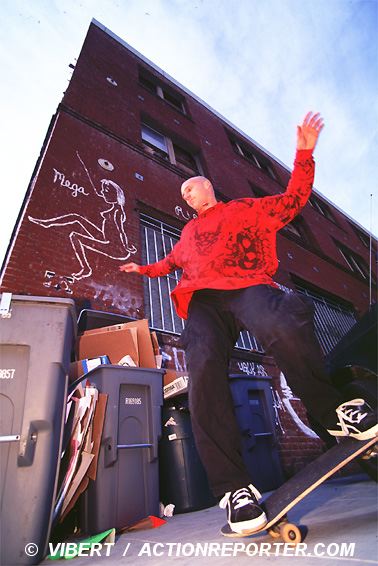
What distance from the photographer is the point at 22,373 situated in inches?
60.7

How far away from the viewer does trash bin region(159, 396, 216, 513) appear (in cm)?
233

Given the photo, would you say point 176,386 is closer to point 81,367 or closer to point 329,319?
point 81,367

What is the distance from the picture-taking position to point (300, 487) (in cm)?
125

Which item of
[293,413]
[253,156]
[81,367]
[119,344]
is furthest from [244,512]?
[253,156]

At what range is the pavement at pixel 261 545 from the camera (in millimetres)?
943

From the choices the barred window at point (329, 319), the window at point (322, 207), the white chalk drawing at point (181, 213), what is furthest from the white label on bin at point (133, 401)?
the window at point (322, 207)

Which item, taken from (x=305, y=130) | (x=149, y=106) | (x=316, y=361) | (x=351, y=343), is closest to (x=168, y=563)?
(x=316, y=361)

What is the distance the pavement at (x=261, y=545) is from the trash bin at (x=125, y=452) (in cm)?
16

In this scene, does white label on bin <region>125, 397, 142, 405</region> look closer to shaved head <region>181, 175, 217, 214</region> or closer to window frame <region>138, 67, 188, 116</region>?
shaved head <region>181, 175, 217, 214</region>

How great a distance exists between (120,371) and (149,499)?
819mm

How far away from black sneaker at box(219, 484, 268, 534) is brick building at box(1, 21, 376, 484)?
7.04 feet

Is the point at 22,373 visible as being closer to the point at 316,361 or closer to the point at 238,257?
the point at 238,257

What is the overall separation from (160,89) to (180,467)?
32.1ft

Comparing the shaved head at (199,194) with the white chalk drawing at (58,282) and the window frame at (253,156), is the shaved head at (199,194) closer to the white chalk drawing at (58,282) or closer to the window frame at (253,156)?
the white chalk drawing at (58,282)
